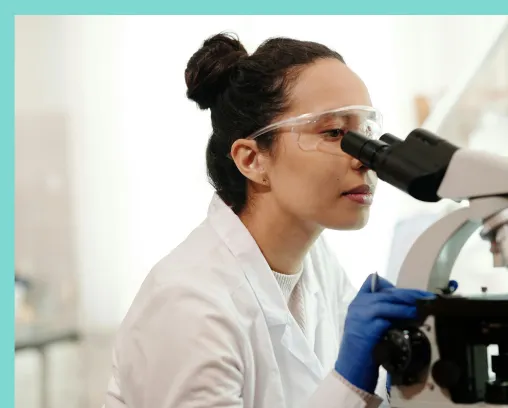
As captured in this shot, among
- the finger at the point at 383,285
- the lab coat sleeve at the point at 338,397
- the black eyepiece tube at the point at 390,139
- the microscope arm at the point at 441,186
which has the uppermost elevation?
the black eyepiece tube at the point at 390,139

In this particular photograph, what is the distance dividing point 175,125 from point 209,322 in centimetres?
133

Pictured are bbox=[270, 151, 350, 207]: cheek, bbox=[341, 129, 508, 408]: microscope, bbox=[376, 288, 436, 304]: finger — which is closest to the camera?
bbox=[341, 129, 508, 408]: microscope

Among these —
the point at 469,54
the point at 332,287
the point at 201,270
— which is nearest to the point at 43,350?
the point at 332,287

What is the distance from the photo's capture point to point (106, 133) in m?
2.33

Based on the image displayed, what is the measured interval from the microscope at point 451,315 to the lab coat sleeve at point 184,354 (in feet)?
0.86

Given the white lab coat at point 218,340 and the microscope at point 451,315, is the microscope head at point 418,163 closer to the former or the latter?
the microscope at point 451,315

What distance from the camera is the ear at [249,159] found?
123cm

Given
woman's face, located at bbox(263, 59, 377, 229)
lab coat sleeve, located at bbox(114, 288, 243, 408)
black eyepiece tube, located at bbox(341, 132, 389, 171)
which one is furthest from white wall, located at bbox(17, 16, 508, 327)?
black eyepiece tube, located at bbox(341, 132, 389, 171)

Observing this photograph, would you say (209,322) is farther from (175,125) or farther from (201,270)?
(175,125)

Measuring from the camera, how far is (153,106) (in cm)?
231

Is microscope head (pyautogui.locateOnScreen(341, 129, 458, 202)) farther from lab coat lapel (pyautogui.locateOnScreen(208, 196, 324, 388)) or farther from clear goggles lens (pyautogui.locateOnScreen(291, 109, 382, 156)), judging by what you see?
lab coat lapel (pyautogui.locateOnScreen(208, 196, 324, 388))

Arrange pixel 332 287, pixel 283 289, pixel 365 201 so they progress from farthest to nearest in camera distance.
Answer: pixel 332 287
pixel 283 289
pixel 365 201

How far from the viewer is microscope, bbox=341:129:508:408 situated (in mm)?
797

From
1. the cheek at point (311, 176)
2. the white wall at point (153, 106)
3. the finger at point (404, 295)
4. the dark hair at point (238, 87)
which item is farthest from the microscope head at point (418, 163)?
the white wall at point (153, 106)
